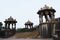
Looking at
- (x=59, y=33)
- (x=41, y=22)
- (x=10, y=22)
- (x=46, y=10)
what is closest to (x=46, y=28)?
(x=41, y=22)

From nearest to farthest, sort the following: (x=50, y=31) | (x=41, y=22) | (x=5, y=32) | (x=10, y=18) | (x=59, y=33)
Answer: (x=59, y=33)
(x=50, y=31)
(x=41, y=22)
(x=5, y=32)
(x=10, y=18)

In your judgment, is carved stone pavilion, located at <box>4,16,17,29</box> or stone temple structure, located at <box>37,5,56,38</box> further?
carved stone pavilion, located at <box>4,16,17,29</box>

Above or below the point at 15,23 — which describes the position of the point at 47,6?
above

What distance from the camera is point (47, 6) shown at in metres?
17.0

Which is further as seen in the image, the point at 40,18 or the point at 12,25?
the point at 12,25

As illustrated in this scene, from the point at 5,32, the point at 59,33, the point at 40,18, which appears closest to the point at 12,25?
the point at 5,32

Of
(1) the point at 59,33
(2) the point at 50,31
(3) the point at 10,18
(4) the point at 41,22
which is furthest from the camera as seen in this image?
(3) the point at 10,18

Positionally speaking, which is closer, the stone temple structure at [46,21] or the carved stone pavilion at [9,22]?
the stone temple structure at [46,21]

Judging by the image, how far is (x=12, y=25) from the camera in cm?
2744

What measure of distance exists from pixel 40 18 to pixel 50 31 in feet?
9.51

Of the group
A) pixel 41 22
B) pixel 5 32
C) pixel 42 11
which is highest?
Answer: pixel 42 11

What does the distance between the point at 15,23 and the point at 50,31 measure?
14206 millimetres

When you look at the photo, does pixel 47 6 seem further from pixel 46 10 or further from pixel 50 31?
pixel 50 31

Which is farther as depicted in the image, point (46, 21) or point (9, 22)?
point (9, 22)
